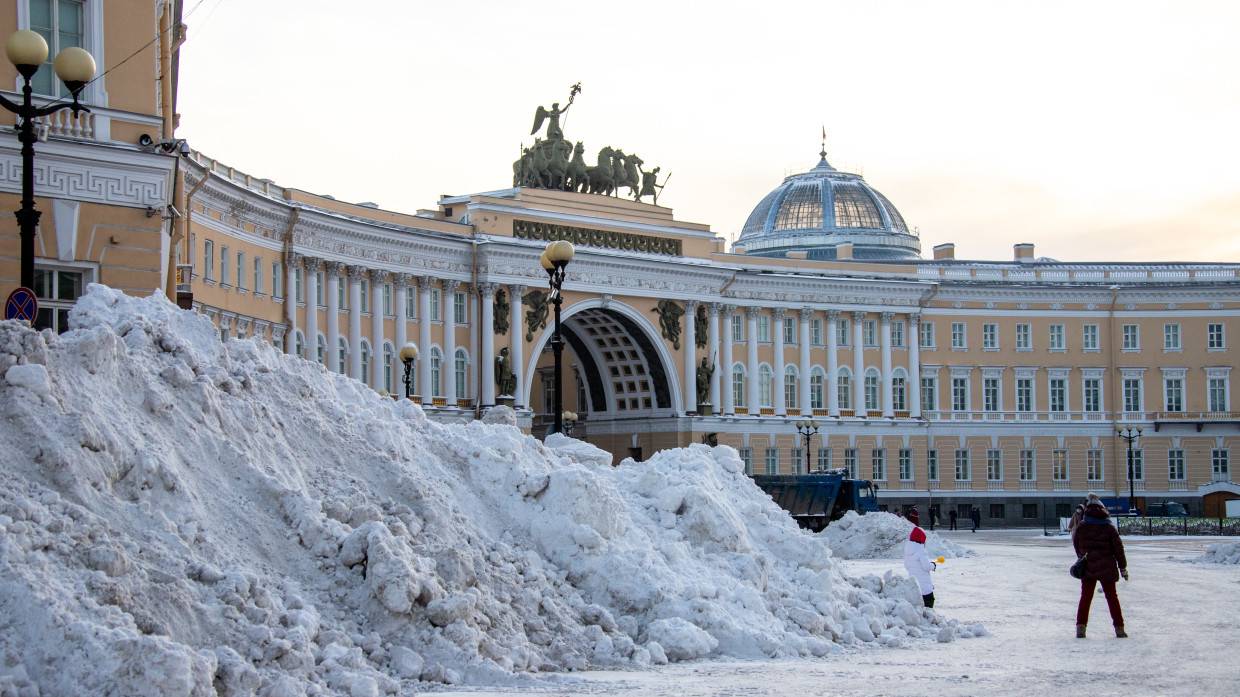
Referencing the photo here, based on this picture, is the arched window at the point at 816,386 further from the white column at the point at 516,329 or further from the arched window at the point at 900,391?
the white column at the point at 516,329

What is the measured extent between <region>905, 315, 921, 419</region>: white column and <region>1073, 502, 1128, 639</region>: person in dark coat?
56.9 meters

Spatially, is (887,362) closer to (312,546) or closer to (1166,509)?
(1166,509)

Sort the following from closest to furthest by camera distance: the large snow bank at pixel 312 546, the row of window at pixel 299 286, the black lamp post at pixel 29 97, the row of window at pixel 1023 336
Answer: the large snow bank at pixel 312 546
the black lamp post at pixel 29 97
the row of window at pixel 299 286
the row of window at pixel 1023 336

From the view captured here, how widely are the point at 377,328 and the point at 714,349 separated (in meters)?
16.3

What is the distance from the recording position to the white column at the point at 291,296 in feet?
181

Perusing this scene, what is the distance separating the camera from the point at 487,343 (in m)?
63.8

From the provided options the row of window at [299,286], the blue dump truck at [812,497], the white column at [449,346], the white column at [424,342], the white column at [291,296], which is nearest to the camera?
the row of window at [299,286]

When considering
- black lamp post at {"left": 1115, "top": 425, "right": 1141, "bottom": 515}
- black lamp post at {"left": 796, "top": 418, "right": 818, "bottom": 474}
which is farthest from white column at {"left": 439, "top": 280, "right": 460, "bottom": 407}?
black lamp post at {"left": 1115, "top": 425, "right": 1141, "bottom": 515}

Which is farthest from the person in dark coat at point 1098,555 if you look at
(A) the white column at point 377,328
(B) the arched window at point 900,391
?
(B) the arched window at point 900,391

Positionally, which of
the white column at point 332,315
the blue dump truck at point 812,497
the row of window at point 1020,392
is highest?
the white column at point 332,315

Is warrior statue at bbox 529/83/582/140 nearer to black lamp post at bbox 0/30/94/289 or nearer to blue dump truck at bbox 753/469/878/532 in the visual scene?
blue dump truck at bbox 753/469/878/532

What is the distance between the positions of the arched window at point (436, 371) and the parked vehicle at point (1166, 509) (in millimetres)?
28563

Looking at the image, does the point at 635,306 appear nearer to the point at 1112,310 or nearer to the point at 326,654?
the point at 1112,310

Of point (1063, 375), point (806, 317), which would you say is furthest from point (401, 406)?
point (1063, 375)
